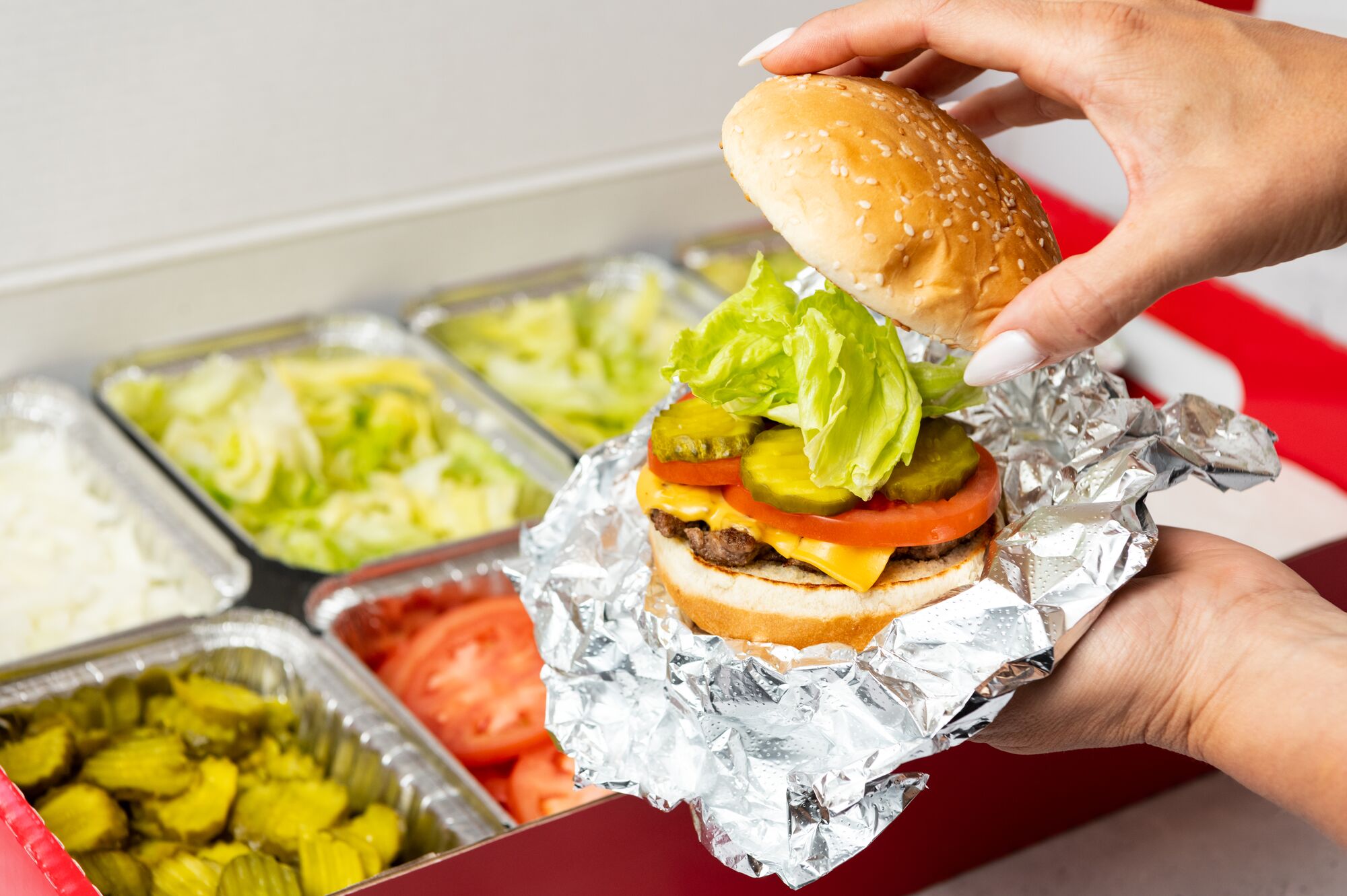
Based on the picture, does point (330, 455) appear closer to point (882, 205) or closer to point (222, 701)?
point (222, 701)

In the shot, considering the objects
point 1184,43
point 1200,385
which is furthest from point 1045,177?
point 1184,43

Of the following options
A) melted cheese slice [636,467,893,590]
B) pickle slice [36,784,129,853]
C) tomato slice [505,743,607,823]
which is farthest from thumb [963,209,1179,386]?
pickle slice [36,784,129,853]

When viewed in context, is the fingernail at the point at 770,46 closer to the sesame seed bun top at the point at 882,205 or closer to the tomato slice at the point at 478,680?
the sesame seed bun top at the point at 882,205

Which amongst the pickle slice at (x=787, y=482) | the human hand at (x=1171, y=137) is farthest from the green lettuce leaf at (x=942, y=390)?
the human hand at (x=1171, y=137)

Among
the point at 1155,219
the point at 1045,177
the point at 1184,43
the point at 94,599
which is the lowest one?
the point at 94,599

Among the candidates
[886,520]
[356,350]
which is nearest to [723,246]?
[356,350]

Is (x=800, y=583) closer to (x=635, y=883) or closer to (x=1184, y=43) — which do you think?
(x=635, y=883)

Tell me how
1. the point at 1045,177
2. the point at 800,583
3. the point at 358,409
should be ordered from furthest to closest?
the point at 1045,177
the point at 358,409
the point at 800,583
